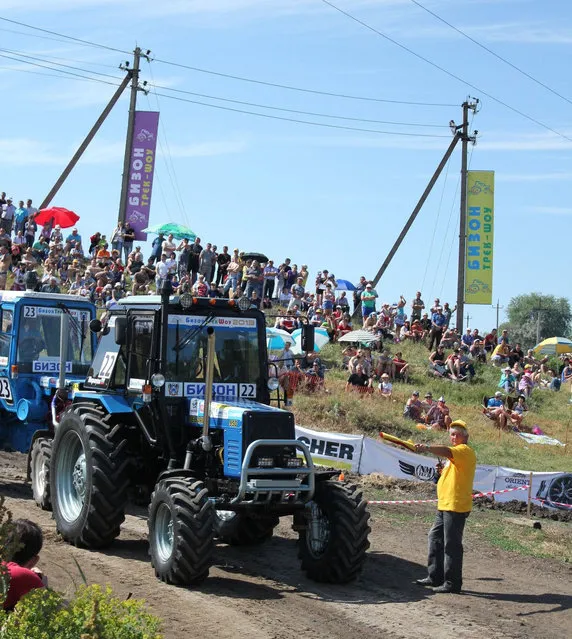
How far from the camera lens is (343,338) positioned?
93.4 feet

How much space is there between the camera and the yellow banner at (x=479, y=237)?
34.2 m

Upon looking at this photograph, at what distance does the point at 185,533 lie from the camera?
8.55 meters

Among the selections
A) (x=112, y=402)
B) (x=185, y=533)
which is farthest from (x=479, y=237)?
(x=185, y=533)

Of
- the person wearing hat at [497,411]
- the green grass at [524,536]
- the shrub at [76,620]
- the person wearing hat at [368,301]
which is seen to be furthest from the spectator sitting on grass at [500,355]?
the shrub at [76,620]

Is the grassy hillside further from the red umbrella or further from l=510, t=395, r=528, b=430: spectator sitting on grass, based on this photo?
the red umbrella

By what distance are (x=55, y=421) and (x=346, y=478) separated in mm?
5472

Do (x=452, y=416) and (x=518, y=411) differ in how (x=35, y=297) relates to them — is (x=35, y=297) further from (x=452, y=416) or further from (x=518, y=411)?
(x=518, y=411)

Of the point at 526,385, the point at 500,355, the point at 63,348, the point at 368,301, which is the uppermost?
the point at 368,301

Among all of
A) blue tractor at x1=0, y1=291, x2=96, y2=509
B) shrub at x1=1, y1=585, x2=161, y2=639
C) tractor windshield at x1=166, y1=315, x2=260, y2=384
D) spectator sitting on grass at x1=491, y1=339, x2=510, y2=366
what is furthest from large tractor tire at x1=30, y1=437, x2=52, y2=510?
spectator sitting on grass at x1=491, y1=339, x2=510, y2=366

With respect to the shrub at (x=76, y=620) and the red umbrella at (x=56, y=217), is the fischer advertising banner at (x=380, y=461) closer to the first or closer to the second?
the shrub at (x=76, y=620)

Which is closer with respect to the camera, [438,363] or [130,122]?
[438,363]

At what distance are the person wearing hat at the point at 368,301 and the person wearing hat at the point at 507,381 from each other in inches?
192

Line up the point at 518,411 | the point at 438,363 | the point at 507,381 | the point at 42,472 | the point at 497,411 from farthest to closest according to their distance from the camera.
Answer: the point at 438,363 < the point at 507,381 < the point at 518,411 < the point at 497,411 < the point at 42,472

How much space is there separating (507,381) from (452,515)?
2035 centimetres
